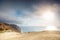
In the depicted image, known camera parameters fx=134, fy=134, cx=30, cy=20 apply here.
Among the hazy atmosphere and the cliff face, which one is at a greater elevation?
the hazy atmosphere

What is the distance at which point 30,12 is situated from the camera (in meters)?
2.48

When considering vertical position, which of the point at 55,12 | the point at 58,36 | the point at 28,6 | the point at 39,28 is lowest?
the point at 58,36

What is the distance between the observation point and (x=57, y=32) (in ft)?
7.83

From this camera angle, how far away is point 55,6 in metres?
2.46

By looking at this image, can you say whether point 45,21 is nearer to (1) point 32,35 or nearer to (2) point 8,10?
(1) point 32,35

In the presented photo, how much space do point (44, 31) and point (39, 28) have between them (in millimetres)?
105

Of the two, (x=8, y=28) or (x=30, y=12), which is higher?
(x=30, y=12)

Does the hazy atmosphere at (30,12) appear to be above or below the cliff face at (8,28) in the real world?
above

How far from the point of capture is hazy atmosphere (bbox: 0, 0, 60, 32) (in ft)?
8.03

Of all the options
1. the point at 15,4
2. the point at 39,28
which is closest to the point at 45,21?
the point at 39,28

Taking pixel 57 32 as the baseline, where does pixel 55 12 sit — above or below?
above

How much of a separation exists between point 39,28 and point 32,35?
0.58 ft

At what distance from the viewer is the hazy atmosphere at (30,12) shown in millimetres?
2447

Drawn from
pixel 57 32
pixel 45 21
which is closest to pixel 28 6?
pixel 45 21
